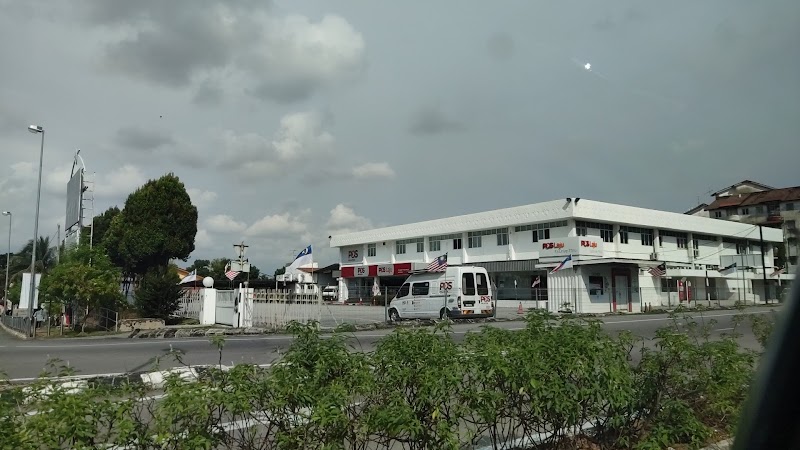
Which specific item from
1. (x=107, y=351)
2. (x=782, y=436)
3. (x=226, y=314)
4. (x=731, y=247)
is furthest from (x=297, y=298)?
(x=731, y=247)

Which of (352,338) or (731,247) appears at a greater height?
(731,247)

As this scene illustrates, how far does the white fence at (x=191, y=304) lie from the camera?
31.2 metres

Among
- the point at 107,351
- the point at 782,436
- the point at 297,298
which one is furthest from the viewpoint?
the point at 297,298

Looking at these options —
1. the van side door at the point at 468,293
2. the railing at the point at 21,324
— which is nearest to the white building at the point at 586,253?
the van side door at the point at 468,293

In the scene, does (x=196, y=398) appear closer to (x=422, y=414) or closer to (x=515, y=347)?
(x=422, y=414)

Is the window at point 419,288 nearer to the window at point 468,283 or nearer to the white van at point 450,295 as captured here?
the white van at point 450,295

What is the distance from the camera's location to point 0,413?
318 centimetres

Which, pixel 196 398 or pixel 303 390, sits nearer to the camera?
pixel 196 398

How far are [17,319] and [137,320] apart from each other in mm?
11036

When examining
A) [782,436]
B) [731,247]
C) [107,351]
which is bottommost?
[107,351]

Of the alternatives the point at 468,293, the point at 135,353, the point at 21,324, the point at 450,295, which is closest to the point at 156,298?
the point at 21,324

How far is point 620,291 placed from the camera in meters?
41.5

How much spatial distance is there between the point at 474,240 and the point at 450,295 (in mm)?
27057

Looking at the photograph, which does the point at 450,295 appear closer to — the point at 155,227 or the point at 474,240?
the point at 474,240
